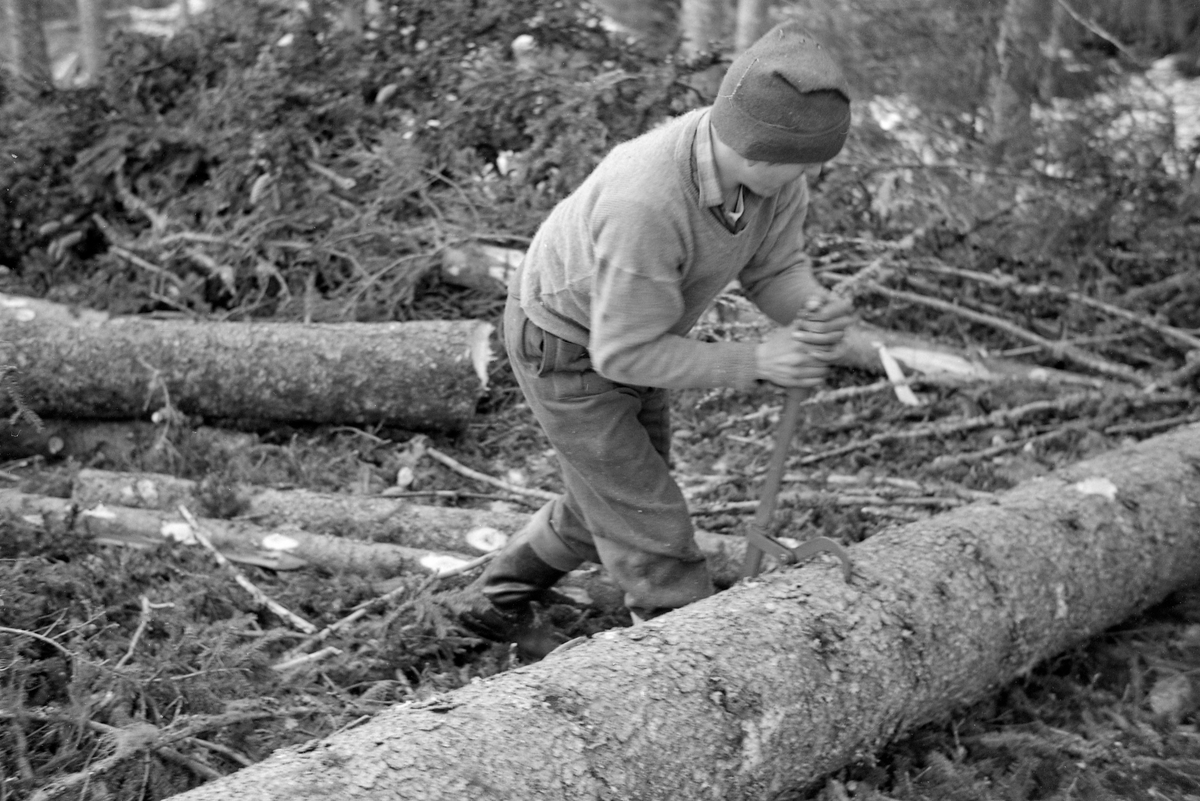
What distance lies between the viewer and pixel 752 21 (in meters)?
5.88

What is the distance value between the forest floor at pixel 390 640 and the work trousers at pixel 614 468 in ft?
1.72

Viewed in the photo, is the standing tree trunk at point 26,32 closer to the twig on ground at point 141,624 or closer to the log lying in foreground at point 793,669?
the twig on ground at point 141,624

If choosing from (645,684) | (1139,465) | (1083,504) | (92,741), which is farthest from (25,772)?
(1139,465)

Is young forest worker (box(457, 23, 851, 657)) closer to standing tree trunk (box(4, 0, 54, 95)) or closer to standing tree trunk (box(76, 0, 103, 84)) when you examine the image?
standing tree trunk (box(4, 0, 54, 95))

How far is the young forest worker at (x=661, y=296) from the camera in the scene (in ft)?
6.50

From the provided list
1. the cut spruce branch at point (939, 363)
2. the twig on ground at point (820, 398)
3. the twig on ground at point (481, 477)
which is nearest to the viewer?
the twig on ground at point (481, 477)

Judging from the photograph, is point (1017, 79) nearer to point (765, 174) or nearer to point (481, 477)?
point (481, 477)

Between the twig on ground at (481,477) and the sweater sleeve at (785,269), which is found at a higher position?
the sweater sleeve at (785,269)

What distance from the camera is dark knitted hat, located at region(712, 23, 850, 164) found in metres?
1.93

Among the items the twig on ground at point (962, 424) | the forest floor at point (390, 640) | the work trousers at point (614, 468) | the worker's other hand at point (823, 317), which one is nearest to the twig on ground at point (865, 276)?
the forest floor at point (390, 640)

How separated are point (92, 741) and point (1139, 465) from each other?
9.72 feet

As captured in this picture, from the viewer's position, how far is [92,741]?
2.27 meters

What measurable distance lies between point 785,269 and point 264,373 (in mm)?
2305

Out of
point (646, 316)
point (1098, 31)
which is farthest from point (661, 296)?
point (1098, 31)
